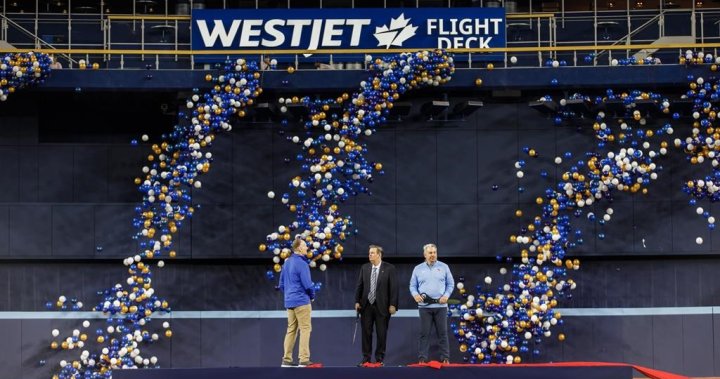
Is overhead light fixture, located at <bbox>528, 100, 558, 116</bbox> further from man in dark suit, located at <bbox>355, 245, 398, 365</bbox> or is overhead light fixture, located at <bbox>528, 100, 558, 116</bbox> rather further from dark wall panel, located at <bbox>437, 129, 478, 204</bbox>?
man in dark suit, located at <bbox>355, 245, 398, 365</bbox>

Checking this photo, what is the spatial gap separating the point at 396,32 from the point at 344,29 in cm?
98

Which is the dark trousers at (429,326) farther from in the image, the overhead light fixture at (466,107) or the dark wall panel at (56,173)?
the dark wall panel at (56,173)

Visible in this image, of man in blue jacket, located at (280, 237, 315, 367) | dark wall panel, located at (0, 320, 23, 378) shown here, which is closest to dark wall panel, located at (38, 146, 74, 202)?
dark wall panel, located at (0, 320, 23, 378)

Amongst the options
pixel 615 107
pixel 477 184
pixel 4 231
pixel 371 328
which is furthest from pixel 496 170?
pixel 4 231

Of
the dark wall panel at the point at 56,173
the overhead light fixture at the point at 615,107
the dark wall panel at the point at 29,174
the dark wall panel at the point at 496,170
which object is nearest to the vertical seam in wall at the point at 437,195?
the dark wall panel at the point at 496,170

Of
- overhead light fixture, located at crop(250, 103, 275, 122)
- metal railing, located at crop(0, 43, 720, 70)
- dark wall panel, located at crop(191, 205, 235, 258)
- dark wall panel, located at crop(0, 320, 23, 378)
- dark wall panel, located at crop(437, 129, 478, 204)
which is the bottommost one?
dark wall panel, located at crop(0, 320, 23, 378)

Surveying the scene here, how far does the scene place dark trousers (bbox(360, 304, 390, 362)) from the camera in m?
18.2

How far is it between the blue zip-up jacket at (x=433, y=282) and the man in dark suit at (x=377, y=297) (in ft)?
1.21

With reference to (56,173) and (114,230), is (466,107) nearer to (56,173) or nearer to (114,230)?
(114,230)

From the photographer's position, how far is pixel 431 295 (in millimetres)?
17906

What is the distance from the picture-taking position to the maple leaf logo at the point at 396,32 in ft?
70.5

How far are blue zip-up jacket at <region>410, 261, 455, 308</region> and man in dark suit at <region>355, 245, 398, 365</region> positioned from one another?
0.37 metres

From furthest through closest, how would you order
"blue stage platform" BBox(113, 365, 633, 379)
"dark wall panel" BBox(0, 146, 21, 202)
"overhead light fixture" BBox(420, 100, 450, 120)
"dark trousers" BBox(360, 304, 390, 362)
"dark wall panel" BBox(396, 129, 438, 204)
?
"dark wall panel" BBox(0, 146, 21, 202), "dark wall panel" BBox(396, 129, 438, 204), "overhead light fixture" BBox(420, 100, 450, 120), "dark trousers" BBox(360, 304, 390, 362), "blue stage platform" BBox(113, 365, 633, 379)

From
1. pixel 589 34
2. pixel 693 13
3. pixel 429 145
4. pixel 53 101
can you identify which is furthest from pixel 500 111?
pixel 53 101
